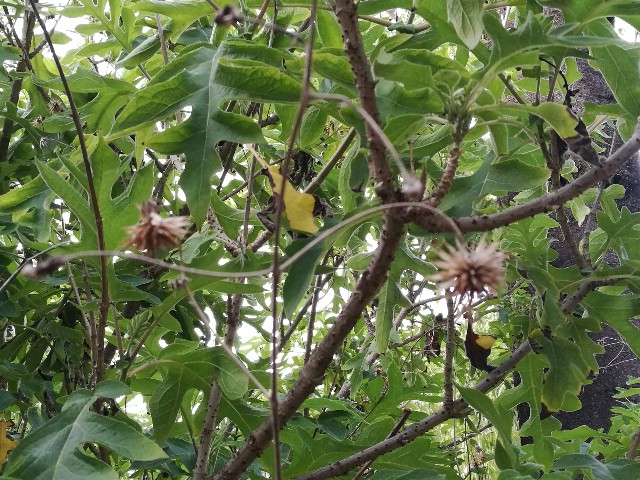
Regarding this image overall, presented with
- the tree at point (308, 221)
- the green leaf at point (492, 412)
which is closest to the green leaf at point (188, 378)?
the tree at point (308, 221)

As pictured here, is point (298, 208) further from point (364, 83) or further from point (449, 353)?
point (449, 353)

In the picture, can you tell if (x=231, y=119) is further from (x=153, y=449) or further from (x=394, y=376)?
(x=394, y=376)

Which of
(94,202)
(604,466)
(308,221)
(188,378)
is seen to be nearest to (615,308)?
(604,466)

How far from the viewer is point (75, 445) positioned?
83 centimetres

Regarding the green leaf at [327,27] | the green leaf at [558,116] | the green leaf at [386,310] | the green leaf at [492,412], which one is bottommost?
the green leaf at [492,412]

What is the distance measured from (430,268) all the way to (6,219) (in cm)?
82

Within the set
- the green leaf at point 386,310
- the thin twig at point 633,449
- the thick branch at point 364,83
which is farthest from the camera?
the thin twig at point 633,449

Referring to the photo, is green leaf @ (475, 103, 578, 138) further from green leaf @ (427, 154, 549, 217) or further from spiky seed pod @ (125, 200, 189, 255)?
spiky seed pod @ (125, 200, 189, 255)

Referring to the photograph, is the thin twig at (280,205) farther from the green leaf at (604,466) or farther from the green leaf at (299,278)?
the green leaf at (604,466)

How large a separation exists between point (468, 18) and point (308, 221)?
1.03 feet

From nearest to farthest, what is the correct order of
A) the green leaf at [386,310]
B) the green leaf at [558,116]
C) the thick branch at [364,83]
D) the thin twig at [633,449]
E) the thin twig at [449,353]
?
the thick branch at [364,83]
the green leaf at [558,116]
the thin twig at [449,353]
the green leaf at [386,310]
the thin twig at [633,449]

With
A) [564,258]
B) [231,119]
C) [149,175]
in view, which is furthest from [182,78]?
[564,258]

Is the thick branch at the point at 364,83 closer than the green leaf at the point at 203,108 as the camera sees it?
Yes

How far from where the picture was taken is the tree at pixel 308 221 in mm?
731
